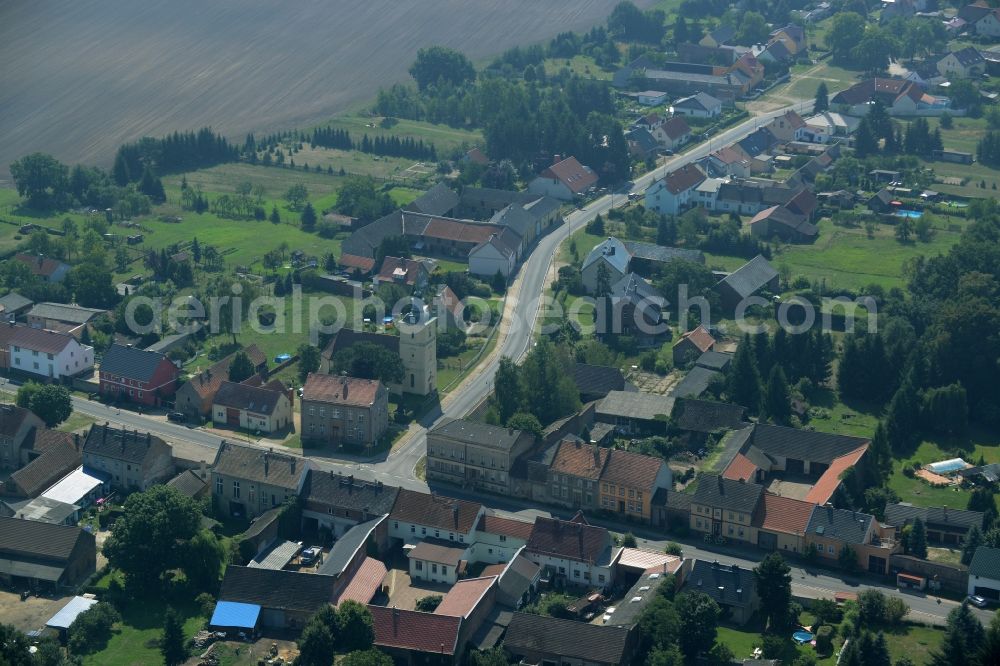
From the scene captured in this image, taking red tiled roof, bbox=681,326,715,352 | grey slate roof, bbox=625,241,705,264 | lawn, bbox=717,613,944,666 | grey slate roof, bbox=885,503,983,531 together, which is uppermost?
grey slate roof, bbox=625,241,705,264

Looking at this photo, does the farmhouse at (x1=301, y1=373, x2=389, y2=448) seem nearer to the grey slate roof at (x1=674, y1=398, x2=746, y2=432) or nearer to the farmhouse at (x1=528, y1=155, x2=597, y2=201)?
the grey slate roof at (x1=674, y1=398, x2=746, y2=432)

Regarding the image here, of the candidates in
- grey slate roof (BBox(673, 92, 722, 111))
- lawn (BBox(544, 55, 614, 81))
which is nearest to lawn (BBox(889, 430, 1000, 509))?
grey slate roof (BBox(673, 92, 722, 111))

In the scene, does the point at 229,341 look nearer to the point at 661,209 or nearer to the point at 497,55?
the point at 661,209

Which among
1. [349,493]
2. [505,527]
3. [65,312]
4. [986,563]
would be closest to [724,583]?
[505,527]

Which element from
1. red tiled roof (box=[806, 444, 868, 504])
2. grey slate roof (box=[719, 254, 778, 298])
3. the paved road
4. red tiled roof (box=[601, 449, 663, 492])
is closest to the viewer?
red tiled roof (box=[601, 449, 663, 492])

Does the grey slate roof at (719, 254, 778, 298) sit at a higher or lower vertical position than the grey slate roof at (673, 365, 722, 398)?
higher

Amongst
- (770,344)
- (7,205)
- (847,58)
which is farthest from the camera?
(847,58)

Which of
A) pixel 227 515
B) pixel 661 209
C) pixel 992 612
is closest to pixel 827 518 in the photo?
pixel 992 612
